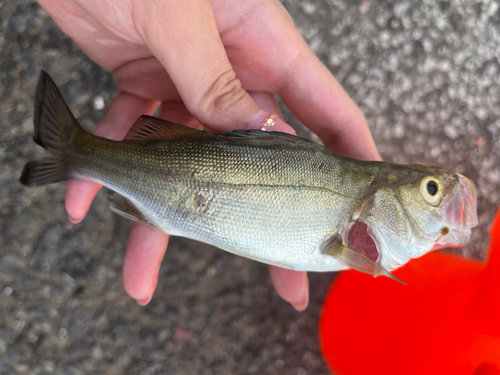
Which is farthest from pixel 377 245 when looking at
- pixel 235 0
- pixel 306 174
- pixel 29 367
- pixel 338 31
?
pixel 29 367

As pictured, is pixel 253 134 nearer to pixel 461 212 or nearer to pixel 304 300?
pixel 461 212

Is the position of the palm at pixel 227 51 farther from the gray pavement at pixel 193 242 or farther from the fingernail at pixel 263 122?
the fingernail at pixel 263 122

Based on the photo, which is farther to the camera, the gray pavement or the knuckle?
the gray pavement

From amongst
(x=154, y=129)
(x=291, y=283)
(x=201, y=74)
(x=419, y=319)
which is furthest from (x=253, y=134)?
(x=419, y=319)

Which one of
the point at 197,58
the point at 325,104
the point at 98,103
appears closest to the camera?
the point at 197,58

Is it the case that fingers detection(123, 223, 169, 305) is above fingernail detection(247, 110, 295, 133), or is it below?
below

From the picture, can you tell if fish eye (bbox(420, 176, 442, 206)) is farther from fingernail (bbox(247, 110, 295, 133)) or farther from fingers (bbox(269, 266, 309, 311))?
fingers (bbox(269, 266, 309, 311))

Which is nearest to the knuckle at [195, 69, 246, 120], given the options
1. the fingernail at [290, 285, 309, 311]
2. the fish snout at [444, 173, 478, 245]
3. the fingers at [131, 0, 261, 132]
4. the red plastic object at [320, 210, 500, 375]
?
the fingers at [131, 0, 261, 132]
